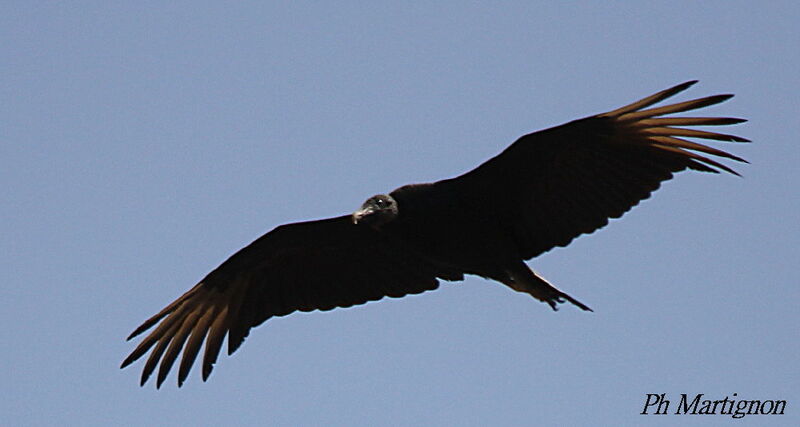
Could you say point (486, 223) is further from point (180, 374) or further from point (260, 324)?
point (180, 374)

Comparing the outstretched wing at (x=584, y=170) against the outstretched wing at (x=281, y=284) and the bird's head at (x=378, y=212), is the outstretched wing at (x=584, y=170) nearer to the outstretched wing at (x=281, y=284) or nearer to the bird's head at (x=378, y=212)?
the bird's head at (x=378, y=212)

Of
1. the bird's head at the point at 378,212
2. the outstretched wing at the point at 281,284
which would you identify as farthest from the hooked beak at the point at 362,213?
the outstretched wing at the point at 281,284

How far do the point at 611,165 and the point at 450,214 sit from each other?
2.92ft

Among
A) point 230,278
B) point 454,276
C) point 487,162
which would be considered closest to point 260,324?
point 230,278

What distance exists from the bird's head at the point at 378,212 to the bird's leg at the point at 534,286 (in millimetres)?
719

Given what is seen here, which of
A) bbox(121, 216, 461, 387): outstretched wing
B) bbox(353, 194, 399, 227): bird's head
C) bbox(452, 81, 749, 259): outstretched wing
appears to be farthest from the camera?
bbox(121, 216, 461, 387): outstretched wing

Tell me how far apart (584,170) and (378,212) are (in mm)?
1123

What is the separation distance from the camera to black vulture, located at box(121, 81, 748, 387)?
643 centimetres

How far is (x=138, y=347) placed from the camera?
7180 mm

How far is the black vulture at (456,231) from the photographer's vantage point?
21.1 feet

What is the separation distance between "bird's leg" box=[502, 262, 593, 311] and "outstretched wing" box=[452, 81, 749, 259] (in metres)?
0.16

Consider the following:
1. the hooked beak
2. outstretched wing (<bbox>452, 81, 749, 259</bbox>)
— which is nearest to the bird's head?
the hooked beak

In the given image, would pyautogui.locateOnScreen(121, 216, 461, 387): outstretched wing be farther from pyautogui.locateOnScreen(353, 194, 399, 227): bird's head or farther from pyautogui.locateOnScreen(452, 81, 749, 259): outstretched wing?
pyautogui.locateOnScreen(452, 81, 749, 259): outstretched wing

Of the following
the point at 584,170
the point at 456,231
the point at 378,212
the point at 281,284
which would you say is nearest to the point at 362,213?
the point at 378,212
